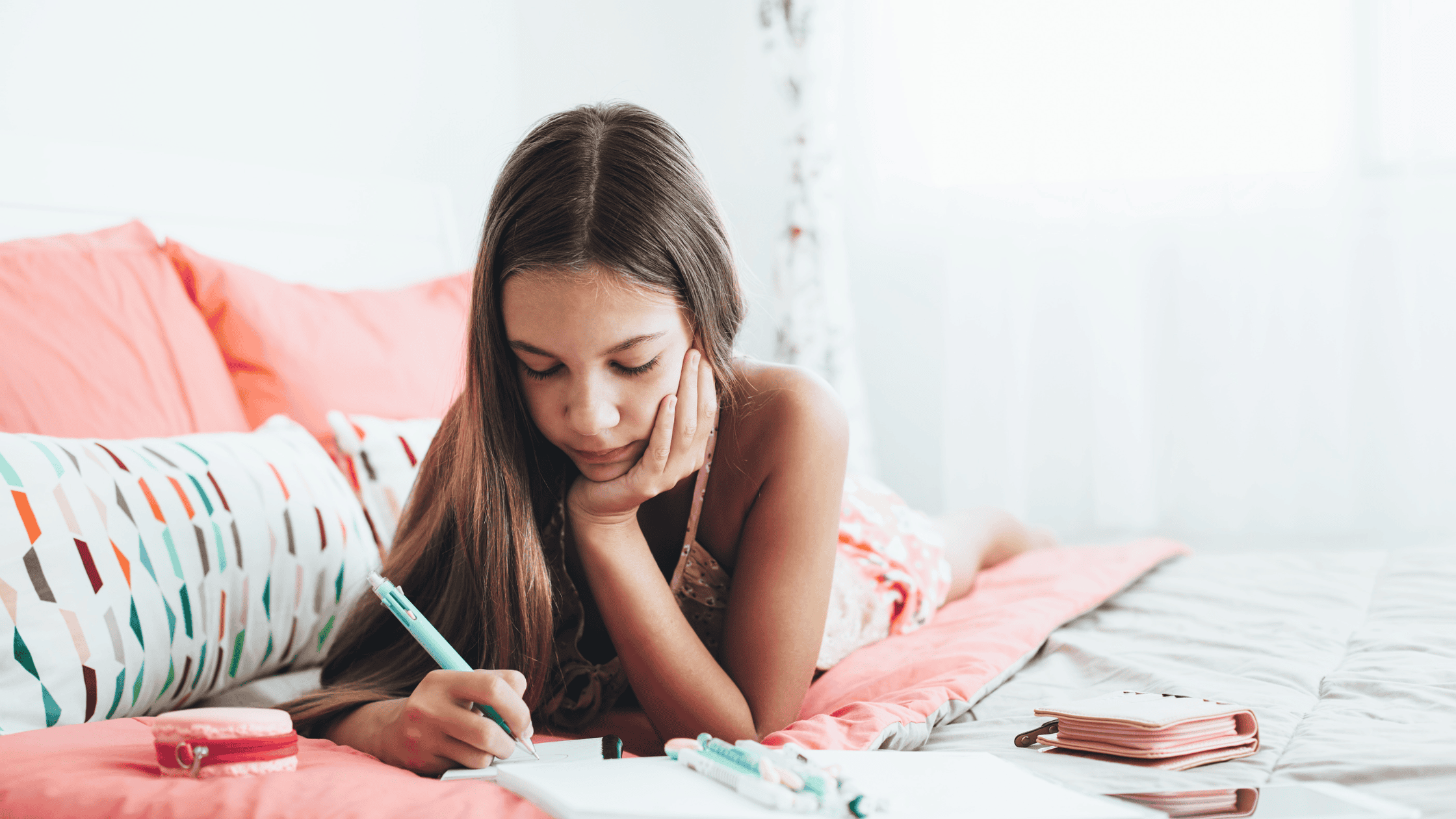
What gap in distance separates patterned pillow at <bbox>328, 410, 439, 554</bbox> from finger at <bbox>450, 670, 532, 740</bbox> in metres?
0.62

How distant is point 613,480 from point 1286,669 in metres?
0.69

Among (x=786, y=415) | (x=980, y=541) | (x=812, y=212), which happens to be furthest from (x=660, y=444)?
(x=812, y=212)

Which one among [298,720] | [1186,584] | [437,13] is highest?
[437,13]

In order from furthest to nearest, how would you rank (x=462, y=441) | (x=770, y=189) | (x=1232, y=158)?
(x=770, y=189) < (x=1232, y=158) < (x=462, y=441)

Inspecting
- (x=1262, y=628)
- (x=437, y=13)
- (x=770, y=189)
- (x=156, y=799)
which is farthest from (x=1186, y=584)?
(x=437, y=13)

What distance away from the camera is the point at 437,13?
2637mm

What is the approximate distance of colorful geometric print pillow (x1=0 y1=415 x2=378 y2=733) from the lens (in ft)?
2.69

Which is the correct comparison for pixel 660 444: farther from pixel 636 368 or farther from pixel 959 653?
pixel 959 653

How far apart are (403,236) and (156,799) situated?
5.45ft

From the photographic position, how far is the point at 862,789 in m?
0.58

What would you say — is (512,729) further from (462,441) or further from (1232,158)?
(1232,158)

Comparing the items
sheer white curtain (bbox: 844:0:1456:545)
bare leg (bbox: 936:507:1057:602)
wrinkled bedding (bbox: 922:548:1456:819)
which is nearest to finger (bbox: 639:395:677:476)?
wrinkled bedding (bbox: 922:548:1456:819)

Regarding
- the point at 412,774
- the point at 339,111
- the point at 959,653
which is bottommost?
the point at 959,653

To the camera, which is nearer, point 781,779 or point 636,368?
point 781,779
